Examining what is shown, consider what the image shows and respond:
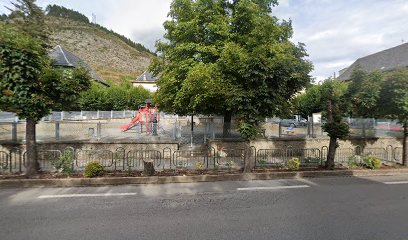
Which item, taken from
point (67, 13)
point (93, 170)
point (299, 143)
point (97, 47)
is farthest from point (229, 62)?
point (67, 13)

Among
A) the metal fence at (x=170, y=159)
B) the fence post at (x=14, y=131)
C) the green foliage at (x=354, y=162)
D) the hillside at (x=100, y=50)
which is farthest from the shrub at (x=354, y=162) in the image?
the hillside at (x=100, y=50)

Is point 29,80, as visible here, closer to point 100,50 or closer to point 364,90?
point 364,90

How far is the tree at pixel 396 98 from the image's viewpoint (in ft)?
29.9

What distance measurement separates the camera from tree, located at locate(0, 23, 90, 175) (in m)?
6.51

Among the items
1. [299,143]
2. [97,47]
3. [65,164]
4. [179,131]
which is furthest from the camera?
[97,47]

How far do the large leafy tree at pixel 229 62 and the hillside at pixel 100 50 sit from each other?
86667 millimetres

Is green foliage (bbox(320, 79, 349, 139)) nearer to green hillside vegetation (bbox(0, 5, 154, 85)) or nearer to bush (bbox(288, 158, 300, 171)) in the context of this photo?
bush (bbox(288, 158, 300, 171))

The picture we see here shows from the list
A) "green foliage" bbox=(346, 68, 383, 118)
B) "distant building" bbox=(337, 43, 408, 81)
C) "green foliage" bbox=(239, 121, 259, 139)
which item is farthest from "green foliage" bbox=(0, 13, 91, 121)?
"distant building" bbox=(337, 43, 408, 81)

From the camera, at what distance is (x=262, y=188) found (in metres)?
6.93

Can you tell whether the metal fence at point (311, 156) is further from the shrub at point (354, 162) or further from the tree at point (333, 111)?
the tree at point (333, 111)

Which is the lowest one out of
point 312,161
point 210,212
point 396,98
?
point 210,212

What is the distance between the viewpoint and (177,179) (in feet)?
24.8

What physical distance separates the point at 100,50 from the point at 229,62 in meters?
125

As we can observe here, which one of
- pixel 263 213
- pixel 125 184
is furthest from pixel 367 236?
pixel 125 184
